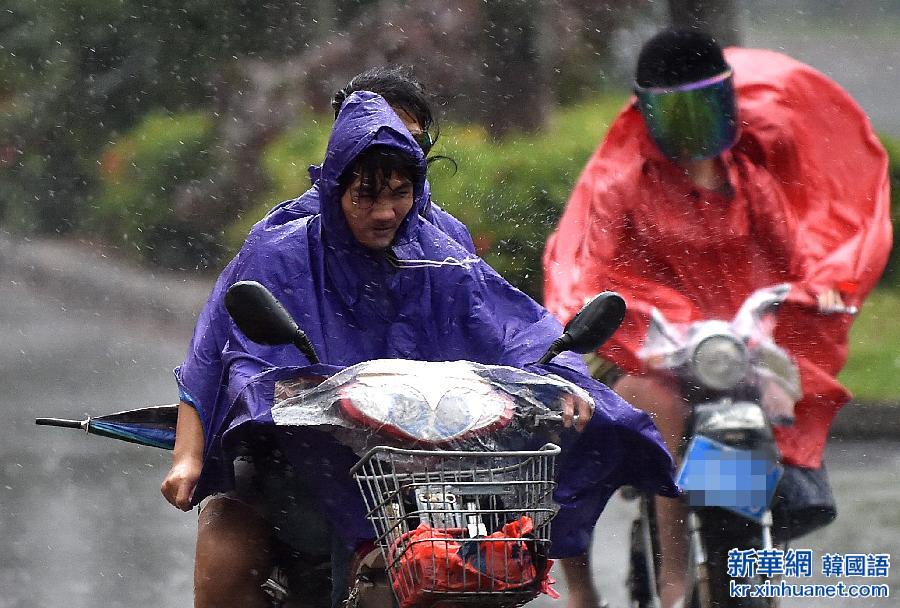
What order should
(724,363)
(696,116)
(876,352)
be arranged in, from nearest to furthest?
(724,363), (696,116), (876,352)

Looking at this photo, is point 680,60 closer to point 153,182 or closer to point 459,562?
point 459,562

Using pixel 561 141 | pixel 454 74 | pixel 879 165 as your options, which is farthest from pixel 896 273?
pixel 879 165

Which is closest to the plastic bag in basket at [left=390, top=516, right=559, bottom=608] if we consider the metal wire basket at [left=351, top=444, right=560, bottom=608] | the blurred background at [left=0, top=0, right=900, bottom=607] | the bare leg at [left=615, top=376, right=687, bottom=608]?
the metal wire basket at [left=351, top=444, right=560, bottom=608]

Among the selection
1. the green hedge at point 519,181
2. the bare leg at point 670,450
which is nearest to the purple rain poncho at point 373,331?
the bare leg at point 670,450

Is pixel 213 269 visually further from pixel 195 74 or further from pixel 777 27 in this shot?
pixel 777 27

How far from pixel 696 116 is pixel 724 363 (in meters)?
1.02

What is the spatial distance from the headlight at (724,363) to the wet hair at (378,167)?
191 centimetres

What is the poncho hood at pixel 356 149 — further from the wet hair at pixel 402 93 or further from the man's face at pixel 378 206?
the wet hair at pixel 402 93

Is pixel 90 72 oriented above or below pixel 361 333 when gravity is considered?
below

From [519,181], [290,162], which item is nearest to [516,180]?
[519,181]

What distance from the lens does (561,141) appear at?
44.7 feet

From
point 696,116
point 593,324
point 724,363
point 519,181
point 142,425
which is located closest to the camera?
point 593,324

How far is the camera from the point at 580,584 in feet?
20.3

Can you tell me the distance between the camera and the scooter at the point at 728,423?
543cm
